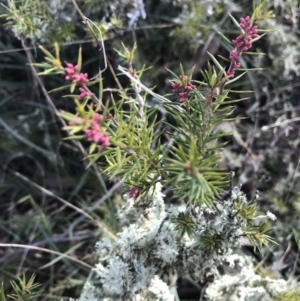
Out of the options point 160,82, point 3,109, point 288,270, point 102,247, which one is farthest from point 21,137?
point 288,270

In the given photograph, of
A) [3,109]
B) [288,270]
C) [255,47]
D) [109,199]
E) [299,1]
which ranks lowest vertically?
[288,270]

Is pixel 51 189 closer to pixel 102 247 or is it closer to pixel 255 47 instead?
pixel 102 247

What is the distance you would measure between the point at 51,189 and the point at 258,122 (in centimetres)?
61

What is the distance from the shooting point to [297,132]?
4.06 ft

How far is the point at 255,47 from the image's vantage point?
1.28 meters

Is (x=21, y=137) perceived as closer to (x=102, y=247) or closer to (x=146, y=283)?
(x=102, y=247)

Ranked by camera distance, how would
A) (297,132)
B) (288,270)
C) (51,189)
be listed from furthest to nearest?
(51,189), (297,132), (288,270)

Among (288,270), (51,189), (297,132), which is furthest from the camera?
(51,189)

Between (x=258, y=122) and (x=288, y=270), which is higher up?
(x=258, y=122)

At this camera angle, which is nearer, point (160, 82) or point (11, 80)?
point (160, 82)

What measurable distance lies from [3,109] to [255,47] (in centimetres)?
73

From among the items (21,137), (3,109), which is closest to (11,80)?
(3,109)

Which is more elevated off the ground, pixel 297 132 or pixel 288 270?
pixel 297 132

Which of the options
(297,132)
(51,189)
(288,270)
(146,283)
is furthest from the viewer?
(51,189)
